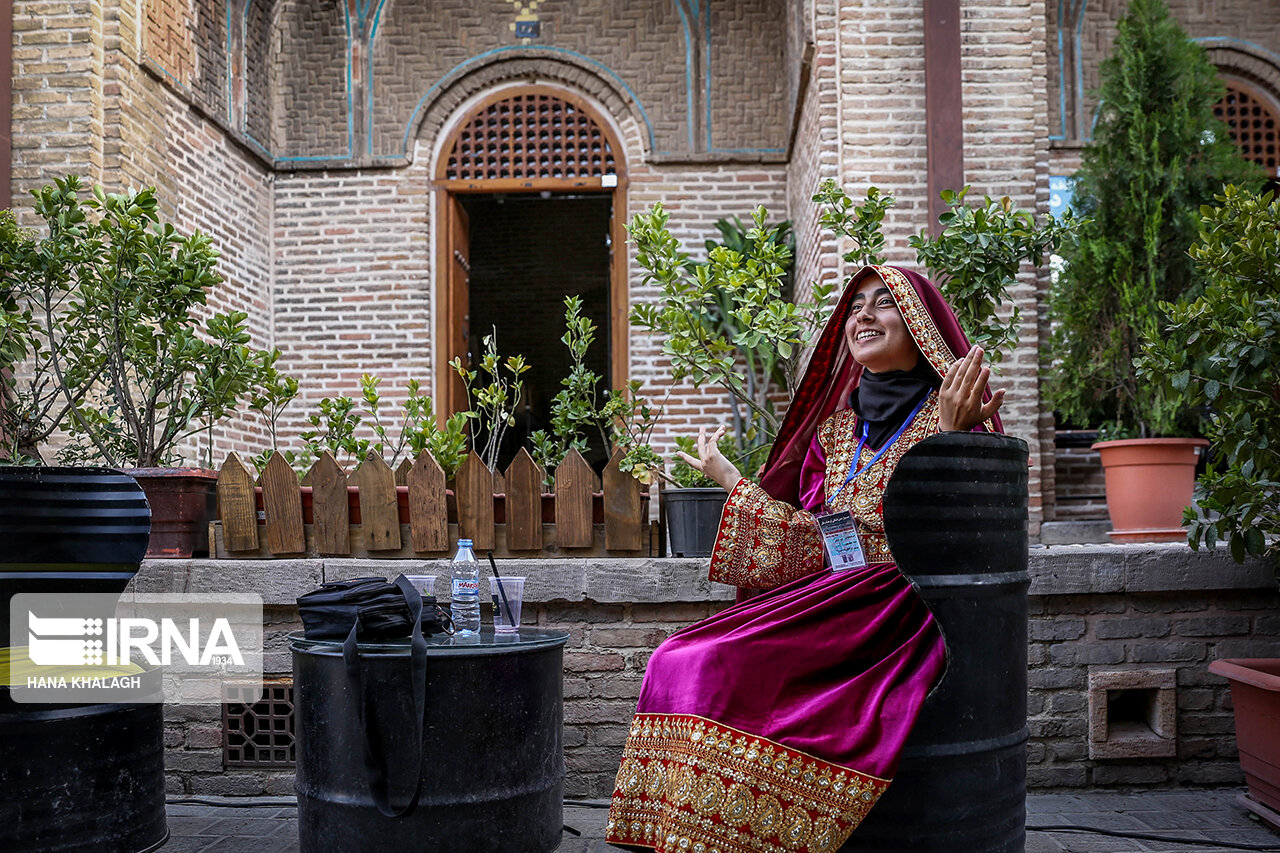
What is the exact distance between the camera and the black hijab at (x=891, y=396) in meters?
2.84

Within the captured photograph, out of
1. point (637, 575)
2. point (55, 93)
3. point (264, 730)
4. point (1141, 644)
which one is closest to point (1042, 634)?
point (1141, 644)

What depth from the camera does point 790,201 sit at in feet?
28.4

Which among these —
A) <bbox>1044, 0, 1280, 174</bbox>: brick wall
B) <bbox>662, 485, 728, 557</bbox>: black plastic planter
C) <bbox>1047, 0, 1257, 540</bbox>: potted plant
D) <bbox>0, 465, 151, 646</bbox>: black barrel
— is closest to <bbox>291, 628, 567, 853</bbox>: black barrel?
<bbox>0, 465, 151, 646</bbox>: black barrel

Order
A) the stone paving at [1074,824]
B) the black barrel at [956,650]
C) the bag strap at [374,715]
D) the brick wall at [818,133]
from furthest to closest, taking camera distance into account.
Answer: the brick wall at [818,133] < the stone paving at [1074,824] < the bag strap at [374,715] < the black barrel at [956,650]

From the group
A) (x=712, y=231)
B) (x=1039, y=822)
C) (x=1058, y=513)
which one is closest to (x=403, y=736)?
(x=1039, y=822)

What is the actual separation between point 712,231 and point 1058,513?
12.2ft

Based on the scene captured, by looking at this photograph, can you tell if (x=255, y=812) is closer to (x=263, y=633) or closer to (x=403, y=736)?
(x=263, y=633)

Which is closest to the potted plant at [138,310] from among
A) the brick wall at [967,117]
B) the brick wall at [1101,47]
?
the brick wall at [967,117]

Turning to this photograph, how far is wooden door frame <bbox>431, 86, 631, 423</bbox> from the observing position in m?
8.91

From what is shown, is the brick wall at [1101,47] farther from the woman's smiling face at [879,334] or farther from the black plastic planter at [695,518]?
the woman's smiling face at [879,334]

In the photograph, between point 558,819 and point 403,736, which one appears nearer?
point 403,736

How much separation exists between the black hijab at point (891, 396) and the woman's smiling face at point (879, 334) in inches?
1.0

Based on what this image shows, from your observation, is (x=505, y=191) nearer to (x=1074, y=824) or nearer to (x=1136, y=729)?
(x=1136, y=729)

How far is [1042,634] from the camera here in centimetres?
402
